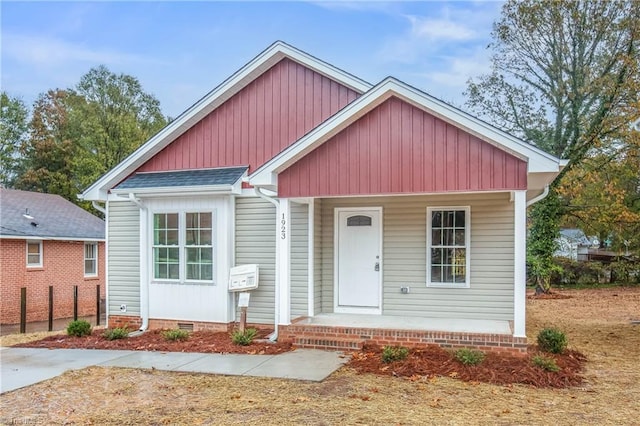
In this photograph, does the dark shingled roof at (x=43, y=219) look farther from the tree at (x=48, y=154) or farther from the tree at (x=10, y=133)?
the tree at (x=10, y=133)

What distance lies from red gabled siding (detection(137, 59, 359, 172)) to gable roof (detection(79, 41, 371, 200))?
0.13 meters

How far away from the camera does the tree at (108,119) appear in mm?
27672

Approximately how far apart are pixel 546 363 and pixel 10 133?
109ft

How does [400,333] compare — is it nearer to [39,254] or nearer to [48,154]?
[39,254]

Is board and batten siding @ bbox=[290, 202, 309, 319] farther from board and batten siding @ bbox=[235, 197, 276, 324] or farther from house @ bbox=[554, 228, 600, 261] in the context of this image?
house @ bbox=[554, 228, 600, 261]

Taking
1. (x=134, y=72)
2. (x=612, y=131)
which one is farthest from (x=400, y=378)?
(x=134, y=72)

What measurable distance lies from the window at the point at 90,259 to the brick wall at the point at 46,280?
0.18 metres

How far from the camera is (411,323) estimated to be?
8.60m

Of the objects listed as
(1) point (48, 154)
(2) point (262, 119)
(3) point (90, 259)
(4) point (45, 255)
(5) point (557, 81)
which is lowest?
(3) point (90, 259)

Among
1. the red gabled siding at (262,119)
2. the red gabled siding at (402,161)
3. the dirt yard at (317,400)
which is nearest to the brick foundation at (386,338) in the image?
the dirt yard at (317,400)

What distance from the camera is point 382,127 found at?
8.03 m

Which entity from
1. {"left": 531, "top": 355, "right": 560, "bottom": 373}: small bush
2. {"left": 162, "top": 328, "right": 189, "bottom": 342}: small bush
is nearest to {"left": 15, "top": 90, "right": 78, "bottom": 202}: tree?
{"left": 162, "top": 328, "right": 189, "bottom": 342}: small bush

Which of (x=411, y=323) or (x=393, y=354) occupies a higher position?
(x=411, y=323)

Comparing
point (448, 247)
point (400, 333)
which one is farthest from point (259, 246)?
point (448, 247)
